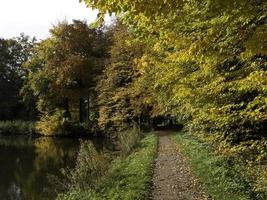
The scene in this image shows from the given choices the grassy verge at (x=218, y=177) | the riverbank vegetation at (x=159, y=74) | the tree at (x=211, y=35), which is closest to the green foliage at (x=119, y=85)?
the riverbank vegetation at (x=159, y=74)

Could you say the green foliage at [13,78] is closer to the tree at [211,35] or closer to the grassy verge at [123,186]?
the grassy verge at [123,186]

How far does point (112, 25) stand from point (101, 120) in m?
9.74

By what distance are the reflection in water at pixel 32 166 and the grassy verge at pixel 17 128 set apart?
8.36m

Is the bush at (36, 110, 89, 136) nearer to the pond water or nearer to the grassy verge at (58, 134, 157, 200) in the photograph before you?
the pond water

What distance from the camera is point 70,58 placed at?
42.5 metres

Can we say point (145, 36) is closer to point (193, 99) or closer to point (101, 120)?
point (193, 99)

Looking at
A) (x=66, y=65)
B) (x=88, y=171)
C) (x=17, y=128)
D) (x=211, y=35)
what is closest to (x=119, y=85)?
(x=66, y=65)

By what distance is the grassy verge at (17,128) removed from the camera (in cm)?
4493

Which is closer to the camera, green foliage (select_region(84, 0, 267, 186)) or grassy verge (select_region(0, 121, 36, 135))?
green foliage (select_region(84, 0, 267, 186))

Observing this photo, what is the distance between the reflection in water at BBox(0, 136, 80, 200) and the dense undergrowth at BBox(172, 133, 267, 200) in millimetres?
5228

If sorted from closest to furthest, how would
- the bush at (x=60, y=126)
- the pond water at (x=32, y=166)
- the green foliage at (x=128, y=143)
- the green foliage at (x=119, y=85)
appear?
the pond water at (x=32, y=166) < the green foliage at (x=128, y=143) < the green foliage at (x=119, y=85) < the bush at (x=60, y=126)

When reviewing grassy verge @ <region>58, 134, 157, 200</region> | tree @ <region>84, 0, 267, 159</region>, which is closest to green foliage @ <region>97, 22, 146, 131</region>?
grassy verge @ <region>58, 134, 157, 200</region>

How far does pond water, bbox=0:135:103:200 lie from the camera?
17.4m

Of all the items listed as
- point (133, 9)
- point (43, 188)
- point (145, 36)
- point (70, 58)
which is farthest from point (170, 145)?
point (70, 58)
